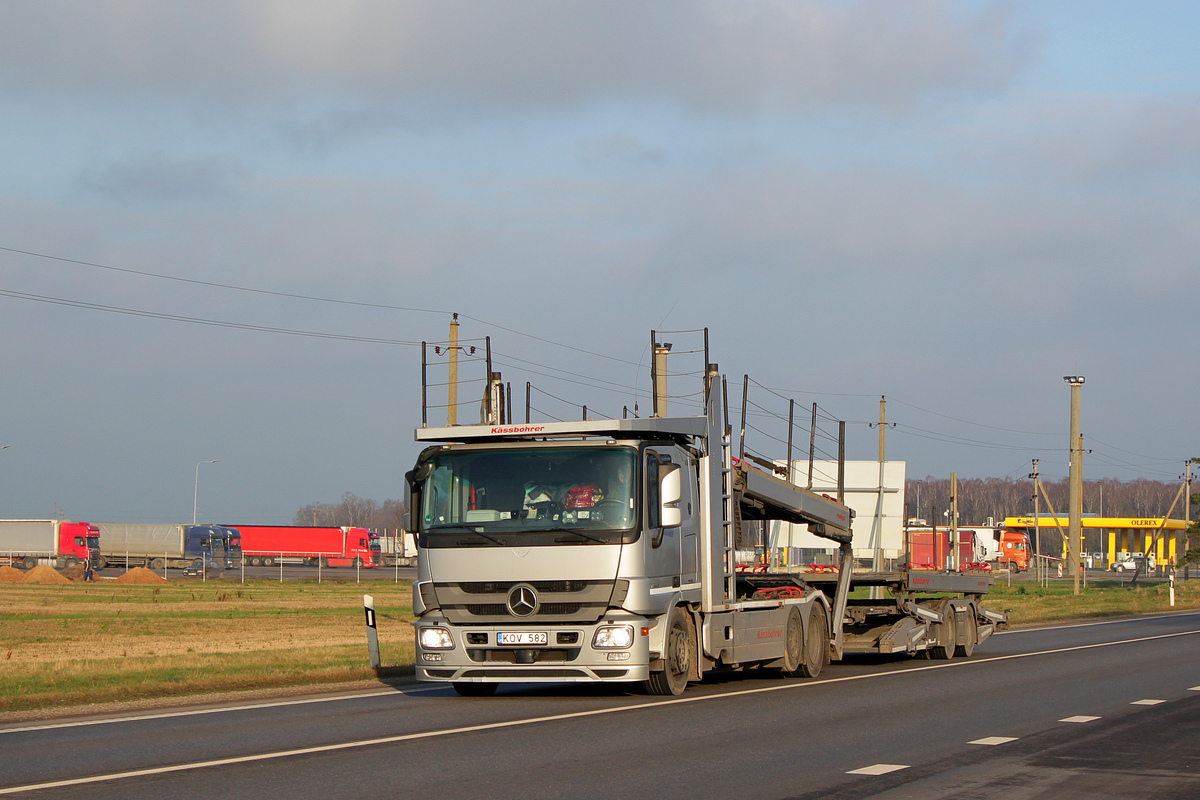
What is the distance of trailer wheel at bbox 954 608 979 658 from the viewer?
22.5m

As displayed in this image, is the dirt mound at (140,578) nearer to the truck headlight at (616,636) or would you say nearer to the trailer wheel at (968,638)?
the trailer wheel at (968,638)

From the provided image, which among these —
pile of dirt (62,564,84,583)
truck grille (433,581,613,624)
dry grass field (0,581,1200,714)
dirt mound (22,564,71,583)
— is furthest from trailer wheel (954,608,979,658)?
pile of dirt (62,564,84,583)

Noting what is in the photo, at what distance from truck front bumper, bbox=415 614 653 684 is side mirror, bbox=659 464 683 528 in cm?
105

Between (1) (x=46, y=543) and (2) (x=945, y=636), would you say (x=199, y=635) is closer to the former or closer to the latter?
(2) (x=945, y=636)

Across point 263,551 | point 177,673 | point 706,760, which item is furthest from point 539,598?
point 263,551

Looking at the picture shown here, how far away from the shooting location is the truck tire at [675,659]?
46.2 ft

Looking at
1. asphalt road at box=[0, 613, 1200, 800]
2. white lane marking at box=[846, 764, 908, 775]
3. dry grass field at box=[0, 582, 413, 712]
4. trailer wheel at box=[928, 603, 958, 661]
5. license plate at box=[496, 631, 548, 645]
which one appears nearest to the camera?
asphalt road at box=[0, 613, 1200, 800]


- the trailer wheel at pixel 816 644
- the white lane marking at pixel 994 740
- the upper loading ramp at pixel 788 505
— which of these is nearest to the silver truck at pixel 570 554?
the upper loading ramp at pixel 788 505

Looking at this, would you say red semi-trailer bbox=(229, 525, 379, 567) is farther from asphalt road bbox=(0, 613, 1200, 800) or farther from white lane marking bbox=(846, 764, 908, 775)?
white lane marking bbox=(846, 764, 908, 775)

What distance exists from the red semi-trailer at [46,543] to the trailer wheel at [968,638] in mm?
72366

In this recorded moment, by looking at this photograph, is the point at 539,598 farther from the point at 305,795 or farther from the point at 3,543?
the point at 3,543

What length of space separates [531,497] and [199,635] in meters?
16.3

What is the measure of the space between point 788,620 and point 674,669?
11.1 ft

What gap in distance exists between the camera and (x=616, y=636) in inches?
524
